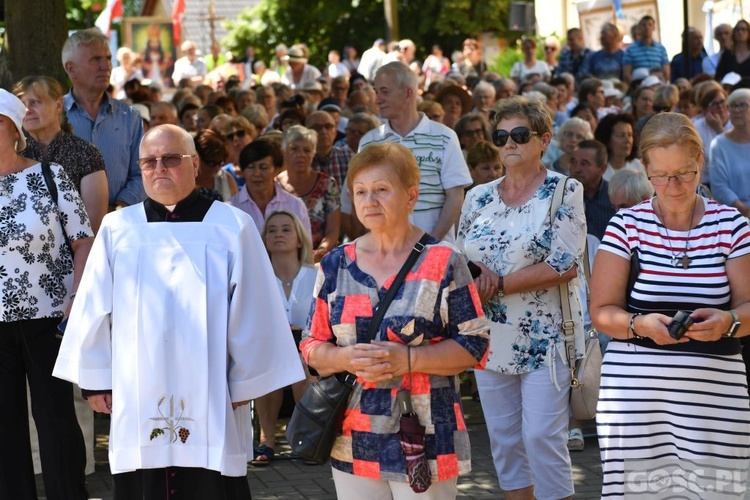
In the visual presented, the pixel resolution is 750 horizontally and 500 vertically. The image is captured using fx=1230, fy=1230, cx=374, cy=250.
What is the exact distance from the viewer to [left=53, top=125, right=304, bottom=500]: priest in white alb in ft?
16.5

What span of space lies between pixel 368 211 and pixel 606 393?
1.18 m

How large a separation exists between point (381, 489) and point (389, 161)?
1.20 metres

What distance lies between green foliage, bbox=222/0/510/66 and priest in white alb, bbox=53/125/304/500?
133 feet

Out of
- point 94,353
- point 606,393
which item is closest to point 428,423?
point 606,393

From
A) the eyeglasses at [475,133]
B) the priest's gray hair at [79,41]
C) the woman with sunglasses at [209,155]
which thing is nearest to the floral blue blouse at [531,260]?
the priest's gray hair at [79,41]

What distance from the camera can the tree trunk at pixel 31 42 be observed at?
9086 mm

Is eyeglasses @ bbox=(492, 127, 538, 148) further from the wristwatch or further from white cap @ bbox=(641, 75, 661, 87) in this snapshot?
white cap @ bbox=(641, 75, 661, 87)

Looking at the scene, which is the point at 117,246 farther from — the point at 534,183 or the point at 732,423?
the point at 732,423

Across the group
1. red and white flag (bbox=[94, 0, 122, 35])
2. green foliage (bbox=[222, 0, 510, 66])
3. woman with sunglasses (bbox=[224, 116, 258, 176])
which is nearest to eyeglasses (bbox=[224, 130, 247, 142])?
woman with sunglasses (bbox=[224, 116, 258, 176])

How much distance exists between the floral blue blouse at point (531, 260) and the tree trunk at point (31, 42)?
4631 millimetres

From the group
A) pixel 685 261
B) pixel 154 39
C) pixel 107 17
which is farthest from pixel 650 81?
pixel 154 39

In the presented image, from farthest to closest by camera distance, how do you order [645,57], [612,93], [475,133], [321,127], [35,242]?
[645,57]
[612,93]
[321,127]
[475,133]
[35,242]

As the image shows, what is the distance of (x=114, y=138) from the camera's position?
25.3 feet

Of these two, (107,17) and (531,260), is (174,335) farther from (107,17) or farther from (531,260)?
(107,17)
